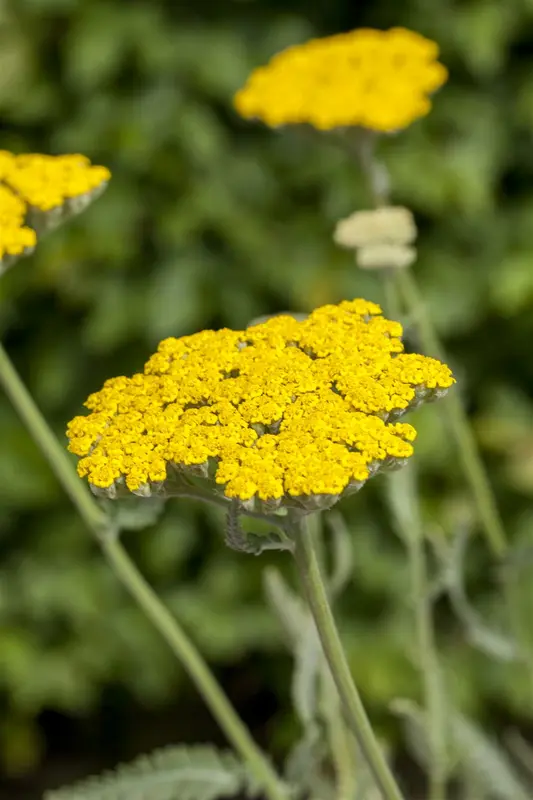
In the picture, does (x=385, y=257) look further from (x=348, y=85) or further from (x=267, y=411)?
(x=267, y=411)

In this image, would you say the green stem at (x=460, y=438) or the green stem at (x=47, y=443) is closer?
the green stem at (x=47, y=443)

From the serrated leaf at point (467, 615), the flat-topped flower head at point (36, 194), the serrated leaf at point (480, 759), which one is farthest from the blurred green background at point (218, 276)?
the flat-topped flower head at point (36, 194)

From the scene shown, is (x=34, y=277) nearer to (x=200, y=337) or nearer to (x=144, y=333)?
(x=144, y=333)

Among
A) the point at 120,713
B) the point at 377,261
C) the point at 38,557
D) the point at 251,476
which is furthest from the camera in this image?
the point at 120,713

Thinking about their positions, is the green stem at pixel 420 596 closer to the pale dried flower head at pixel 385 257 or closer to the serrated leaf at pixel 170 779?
the pale dried flower head at pixel 385 257

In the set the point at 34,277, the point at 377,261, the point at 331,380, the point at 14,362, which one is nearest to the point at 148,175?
the point at 34,277

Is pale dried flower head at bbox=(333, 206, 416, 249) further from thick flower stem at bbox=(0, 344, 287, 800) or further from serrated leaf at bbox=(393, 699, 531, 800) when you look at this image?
serrated leaf at bbox=(393, 699, 531, 800)
